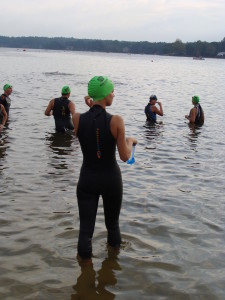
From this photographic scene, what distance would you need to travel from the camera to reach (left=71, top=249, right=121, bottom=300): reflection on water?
14.0 ft

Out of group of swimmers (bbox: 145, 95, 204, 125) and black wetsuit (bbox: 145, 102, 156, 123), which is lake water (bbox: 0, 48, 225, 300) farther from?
black wetsuit (bbox: 145, 102, 156, 123)

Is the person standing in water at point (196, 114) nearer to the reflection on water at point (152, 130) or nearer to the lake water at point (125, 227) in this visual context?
the reflection on water at point (152, 130)

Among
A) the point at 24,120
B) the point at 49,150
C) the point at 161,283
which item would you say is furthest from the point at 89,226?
the point at 24,120

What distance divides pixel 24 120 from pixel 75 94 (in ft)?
35.1

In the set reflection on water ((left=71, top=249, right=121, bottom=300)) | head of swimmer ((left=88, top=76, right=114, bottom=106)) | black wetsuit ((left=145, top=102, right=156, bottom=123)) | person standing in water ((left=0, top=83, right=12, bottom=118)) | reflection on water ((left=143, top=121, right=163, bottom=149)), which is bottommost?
reflection on water ((left=71, top=249, right=121, bottom=300))

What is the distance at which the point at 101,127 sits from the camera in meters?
4.08

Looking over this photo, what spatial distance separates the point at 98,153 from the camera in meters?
4.22

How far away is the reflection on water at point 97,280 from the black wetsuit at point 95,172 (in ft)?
0.71

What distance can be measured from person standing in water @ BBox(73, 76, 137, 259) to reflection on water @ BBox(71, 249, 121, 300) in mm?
201

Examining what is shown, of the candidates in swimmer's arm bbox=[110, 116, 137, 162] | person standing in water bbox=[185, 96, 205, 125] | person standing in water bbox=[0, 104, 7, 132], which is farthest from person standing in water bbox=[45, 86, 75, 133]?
swimmer's arm bbox=[110, 116, 137, 162]

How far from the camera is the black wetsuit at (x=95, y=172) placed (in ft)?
13.5

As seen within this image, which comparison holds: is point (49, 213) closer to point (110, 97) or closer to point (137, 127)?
point (110, 97)

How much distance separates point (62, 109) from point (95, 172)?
8.03 m

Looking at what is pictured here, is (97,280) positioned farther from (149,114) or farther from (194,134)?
(149,114)
